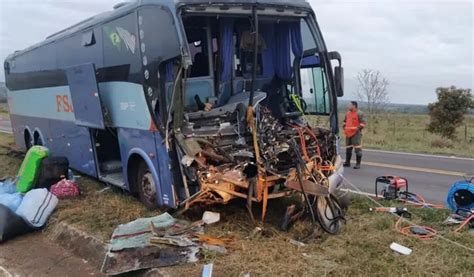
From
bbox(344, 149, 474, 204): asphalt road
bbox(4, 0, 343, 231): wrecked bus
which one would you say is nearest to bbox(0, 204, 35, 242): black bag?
bbox(4, 0, 343, 231): wrecked bus

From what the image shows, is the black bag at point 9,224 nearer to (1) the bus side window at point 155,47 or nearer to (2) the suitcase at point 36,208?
(2) the suitcase at point 36,208

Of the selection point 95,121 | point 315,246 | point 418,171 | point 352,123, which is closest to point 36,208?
point 95,121

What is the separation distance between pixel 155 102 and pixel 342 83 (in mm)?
2883

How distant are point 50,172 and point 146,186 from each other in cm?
279

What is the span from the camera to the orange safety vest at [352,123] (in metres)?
12.5

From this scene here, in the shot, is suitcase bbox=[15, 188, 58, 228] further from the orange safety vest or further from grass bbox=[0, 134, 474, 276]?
the orange safety vest

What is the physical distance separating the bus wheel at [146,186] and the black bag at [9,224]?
1.80 metres

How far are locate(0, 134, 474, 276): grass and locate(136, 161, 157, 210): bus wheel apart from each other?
156 mm

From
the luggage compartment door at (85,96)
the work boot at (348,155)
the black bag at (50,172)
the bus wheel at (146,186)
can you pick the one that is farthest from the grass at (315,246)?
the work boot at (348,155)

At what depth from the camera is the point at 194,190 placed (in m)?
6.34

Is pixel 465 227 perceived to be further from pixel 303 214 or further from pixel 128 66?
pixel 128 66

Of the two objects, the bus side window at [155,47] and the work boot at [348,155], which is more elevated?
the bus side window at [155,47]

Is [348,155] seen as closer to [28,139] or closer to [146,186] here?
[146,186]

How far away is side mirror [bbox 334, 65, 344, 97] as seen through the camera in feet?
24.0
